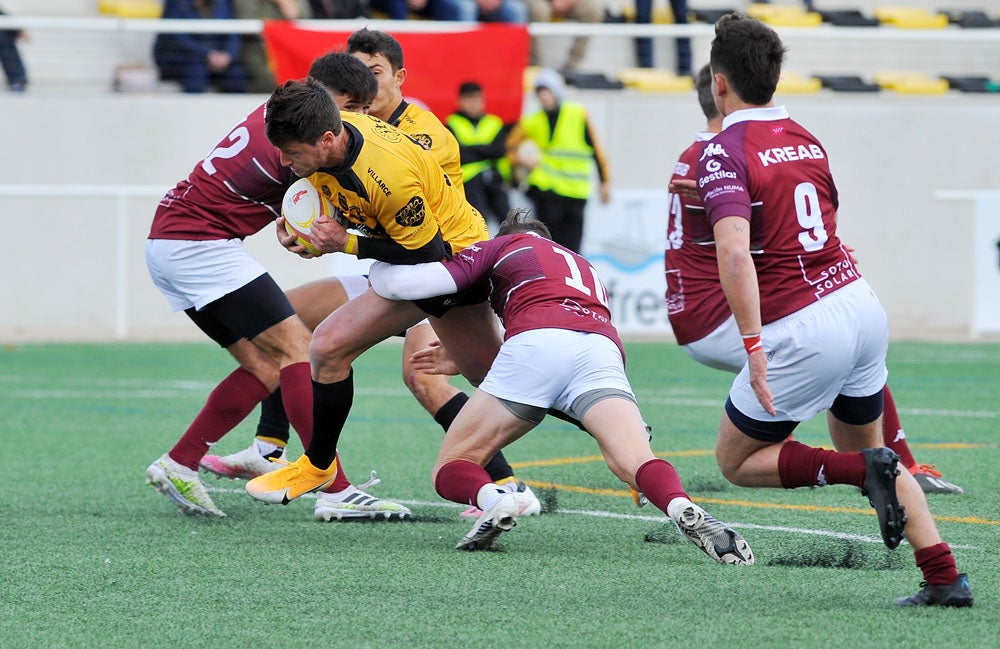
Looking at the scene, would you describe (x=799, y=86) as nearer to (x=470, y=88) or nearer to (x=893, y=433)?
(x=470, y=88)

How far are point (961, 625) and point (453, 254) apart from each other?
7.41 ft

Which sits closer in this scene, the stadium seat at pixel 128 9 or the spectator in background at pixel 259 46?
the spectator in background at pixel 259 46

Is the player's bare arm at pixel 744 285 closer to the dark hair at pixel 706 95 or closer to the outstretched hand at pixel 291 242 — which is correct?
the outstretched hand at pixel 291 242

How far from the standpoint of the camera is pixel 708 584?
14.2 feet

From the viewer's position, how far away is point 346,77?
5551 millimetres

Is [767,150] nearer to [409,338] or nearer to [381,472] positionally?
[409,338]

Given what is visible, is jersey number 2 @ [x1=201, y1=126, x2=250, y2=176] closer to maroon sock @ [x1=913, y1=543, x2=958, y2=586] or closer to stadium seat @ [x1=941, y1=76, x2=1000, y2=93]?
maroon sock @ [x1=913, y1=543, x2=958, y2=586]

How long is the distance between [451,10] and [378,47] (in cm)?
968

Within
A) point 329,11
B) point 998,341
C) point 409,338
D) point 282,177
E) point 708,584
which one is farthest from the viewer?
point 329,11

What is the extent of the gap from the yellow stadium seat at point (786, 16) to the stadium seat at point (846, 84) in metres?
0.92

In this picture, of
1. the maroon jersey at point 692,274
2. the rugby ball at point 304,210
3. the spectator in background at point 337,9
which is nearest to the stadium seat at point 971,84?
the spectator in background at point 337,9

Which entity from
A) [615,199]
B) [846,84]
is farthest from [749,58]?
[846,84]

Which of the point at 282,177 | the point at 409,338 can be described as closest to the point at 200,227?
the point at 282,177

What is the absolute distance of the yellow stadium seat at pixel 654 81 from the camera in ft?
51.0
